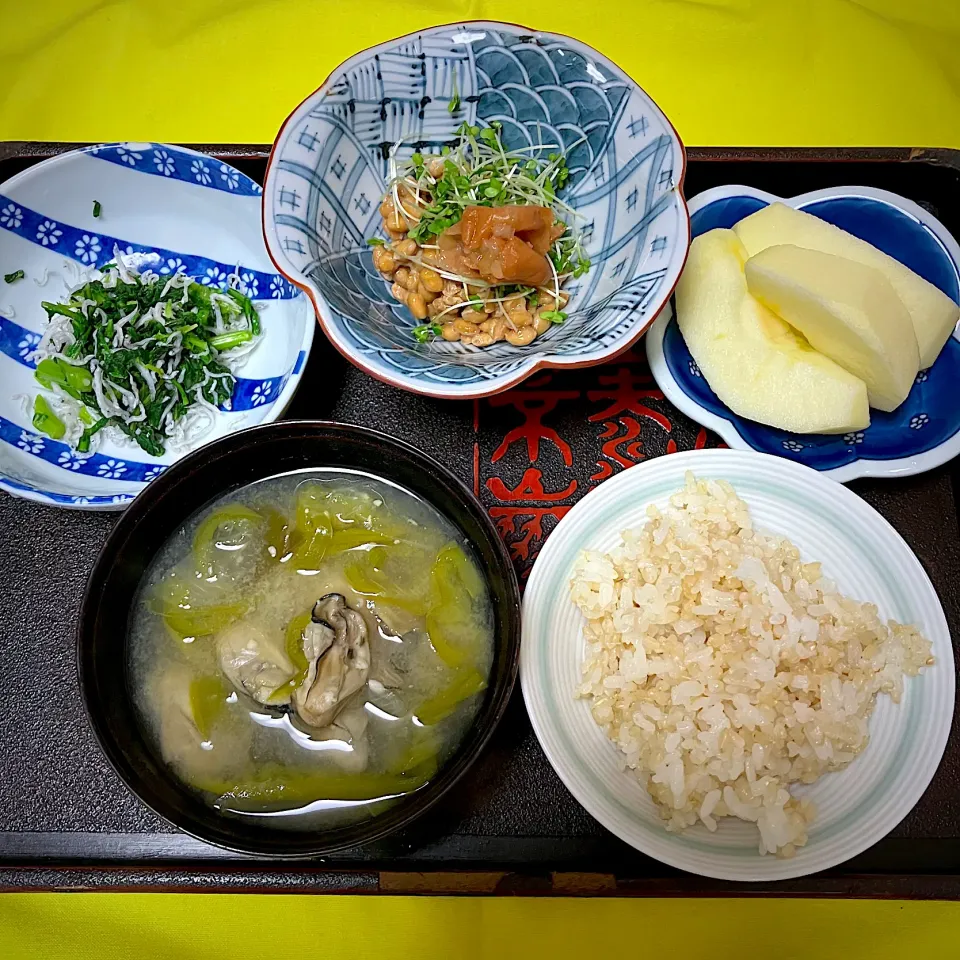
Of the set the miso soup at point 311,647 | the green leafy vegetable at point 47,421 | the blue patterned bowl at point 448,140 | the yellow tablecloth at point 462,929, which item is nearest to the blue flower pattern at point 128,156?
the blue patterned bowl at point 448,140

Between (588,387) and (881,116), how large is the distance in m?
1.47

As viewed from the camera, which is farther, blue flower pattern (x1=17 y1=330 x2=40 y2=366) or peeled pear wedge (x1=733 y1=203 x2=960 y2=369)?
blue flower pattern (x1=17 y1=330 x2=40 y2=366)

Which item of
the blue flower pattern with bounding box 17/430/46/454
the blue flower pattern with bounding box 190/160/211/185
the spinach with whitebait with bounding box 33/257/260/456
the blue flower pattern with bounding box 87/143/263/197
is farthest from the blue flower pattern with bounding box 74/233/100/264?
the blue flower pattern with bounding box 17/430/46/454

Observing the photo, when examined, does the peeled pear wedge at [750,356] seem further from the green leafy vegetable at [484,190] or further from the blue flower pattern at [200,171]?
the blue flower pattern at [200,171]

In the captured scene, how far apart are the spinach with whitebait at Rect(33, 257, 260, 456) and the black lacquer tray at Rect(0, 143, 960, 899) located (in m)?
0.23

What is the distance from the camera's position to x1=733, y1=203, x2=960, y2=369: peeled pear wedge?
5.93ft

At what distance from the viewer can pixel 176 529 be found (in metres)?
1.63

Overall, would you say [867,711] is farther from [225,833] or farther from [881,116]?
[881,116]

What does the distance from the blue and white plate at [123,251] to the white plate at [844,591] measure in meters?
0.82

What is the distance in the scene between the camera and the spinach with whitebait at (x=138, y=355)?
1.92 metres

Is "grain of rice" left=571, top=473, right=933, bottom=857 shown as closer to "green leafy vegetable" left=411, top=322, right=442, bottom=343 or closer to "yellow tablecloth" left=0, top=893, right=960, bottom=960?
"yellow tablecloth" left=0, top=893, right=960, bottom=960

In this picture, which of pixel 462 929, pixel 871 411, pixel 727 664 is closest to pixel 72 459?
pixel 462 929

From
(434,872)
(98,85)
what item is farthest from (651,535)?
(98,85)

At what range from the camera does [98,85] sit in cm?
256
